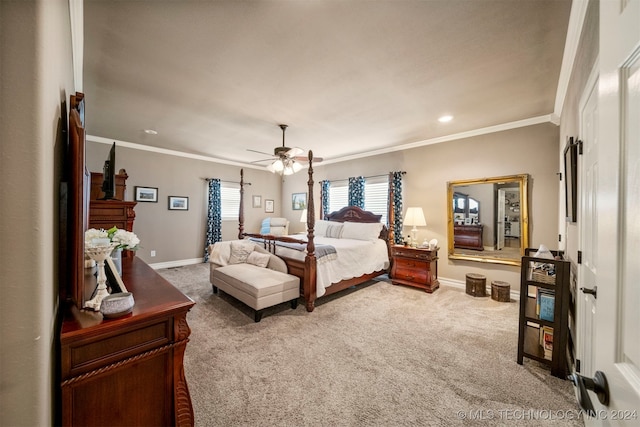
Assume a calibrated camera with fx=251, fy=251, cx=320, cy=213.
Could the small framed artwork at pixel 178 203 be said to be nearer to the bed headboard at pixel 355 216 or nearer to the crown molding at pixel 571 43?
the bed headboard at pixel 355 216

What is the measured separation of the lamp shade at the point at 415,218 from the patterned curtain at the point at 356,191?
1309mm

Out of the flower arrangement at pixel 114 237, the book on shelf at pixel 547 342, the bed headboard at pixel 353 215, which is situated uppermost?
the bed headboard at pixel 353 215

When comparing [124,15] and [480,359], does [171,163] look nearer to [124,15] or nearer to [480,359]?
[124,15]

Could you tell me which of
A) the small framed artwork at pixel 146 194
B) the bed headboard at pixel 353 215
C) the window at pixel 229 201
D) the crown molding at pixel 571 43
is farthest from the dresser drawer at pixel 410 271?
the small framed artwork at pixel 146 194

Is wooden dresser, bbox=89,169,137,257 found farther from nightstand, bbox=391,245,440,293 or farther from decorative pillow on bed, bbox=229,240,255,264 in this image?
nightstand, bbox=391,245,440,293

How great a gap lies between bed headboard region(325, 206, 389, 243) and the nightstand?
57 cm

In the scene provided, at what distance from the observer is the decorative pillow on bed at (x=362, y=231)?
4766mm

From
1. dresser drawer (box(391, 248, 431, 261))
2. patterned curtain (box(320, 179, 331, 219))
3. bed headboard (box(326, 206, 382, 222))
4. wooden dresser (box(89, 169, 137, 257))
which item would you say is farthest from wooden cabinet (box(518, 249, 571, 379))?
patterned curtain (box(320, 179, 331, 219))

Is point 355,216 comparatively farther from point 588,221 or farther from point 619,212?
point 619,212

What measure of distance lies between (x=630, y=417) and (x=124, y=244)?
205 cm

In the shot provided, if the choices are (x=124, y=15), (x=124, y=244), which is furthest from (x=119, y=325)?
(x=124, y=15)

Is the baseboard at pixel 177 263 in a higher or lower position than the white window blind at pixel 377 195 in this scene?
lower

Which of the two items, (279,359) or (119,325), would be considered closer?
(119,325)

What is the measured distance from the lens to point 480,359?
2.21 metres
